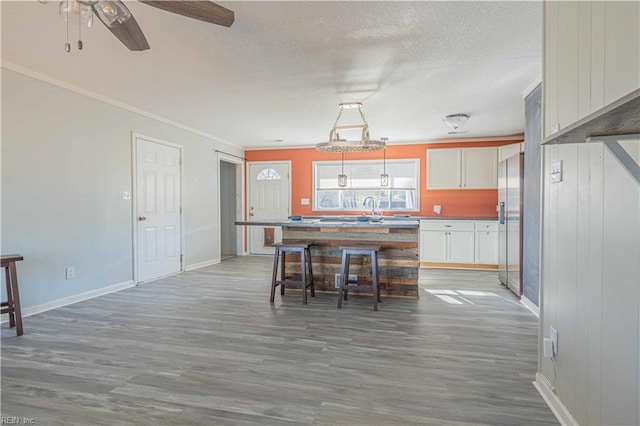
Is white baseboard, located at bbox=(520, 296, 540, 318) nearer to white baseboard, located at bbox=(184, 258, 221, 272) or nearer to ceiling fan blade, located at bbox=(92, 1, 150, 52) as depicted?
ceiling fan blade, located at bbox=(92, 1, 150, 52)

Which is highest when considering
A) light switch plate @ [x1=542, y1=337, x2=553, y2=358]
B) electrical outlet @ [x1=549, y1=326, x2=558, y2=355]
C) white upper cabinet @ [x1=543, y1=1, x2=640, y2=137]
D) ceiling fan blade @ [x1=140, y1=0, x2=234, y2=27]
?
ceiling fan blade @ [x1=140, y1=0, x2=234, y2=27]

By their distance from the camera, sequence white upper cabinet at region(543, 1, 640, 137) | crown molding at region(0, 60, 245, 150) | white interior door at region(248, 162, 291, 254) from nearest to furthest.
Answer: white upper cabinet at region(543, 1, 640, 137) < crown molding at region(0, 60, 245, 150) < white interior door at region(248, 162, 291, 254)

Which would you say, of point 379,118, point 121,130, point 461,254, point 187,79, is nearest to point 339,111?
point 379,118

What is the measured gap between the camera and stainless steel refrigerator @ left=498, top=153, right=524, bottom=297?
3914mm

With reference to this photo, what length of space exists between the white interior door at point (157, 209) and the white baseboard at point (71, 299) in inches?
13.5

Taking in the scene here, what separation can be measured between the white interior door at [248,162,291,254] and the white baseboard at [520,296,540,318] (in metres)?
4.71

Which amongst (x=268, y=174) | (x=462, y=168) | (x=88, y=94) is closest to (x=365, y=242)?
(x=462, y=168)

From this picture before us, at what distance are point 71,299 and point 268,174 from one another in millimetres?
4406

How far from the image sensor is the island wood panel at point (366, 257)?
13.1ft

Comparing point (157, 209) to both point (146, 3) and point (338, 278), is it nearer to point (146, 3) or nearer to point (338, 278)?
point (338, 278)

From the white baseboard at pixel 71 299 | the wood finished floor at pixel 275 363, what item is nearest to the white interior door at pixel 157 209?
the white baseboard at pixel 71 299

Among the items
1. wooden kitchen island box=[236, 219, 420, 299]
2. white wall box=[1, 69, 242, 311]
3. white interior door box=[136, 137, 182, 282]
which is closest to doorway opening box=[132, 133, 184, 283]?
white interior door box=[136, 137, 182, 282]

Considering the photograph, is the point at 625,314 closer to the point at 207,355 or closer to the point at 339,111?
the point at 207,355

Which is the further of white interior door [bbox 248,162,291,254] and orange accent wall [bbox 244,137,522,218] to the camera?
white interior door [bbox 248,162,291,254]
